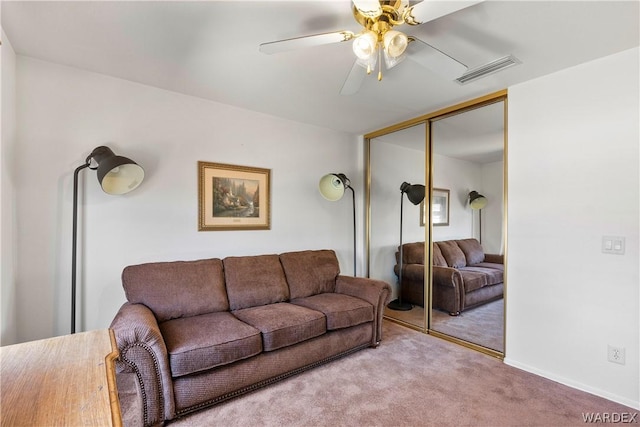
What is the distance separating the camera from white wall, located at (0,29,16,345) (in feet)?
6.03

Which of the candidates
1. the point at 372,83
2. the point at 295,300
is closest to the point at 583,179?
the point at 372,83

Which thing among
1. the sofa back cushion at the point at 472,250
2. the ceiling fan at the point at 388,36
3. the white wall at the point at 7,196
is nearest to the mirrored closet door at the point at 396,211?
the sofa back cushion at the point at 472,250

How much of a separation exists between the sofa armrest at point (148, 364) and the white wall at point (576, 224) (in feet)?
8.92

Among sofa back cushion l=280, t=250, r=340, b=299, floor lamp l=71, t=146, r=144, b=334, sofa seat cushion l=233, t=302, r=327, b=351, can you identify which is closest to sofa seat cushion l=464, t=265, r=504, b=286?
sofa back cushion l=280, t=250, r=340, b=299

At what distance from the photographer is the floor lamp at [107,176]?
210 centimetres

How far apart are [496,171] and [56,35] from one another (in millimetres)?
3553

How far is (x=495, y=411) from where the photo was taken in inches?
76.5

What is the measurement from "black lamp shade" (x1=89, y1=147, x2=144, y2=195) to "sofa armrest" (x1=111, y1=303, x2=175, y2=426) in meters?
1.06

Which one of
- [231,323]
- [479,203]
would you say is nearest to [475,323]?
[479,203]

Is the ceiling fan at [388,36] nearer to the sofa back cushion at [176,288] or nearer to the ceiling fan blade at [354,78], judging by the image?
the ceiling fan blade at [354,78]

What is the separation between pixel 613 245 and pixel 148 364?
10.3 feet

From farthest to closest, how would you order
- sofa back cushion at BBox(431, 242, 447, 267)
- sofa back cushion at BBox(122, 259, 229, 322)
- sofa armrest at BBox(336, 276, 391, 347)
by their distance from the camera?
sofa back cushion at BBox(431, 242, 447, 267), sofa armrest at BBox(336, 276, 391, 347), sofa back cushion at BBox(122, 259, 229, 322)

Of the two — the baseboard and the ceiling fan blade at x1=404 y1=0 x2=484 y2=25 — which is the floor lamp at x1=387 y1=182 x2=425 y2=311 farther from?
the ceiling fan blade at x1=404 y1=0 x2=484 y2=25

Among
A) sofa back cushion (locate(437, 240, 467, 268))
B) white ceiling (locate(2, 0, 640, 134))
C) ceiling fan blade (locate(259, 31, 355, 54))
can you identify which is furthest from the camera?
sofa back cushion (locate(437, 240, 467, 268))
